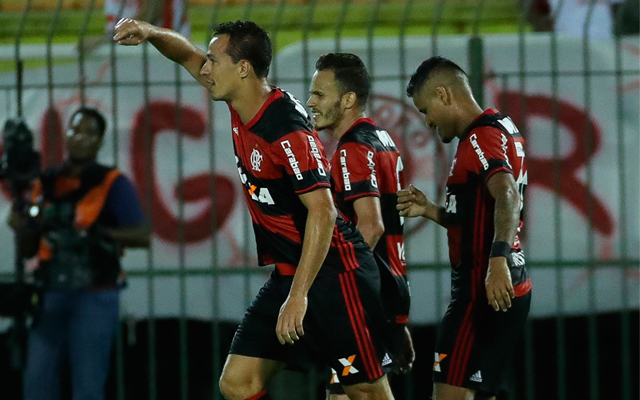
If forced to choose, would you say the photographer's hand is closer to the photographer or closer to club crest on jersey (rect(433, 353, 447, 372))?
the photographer

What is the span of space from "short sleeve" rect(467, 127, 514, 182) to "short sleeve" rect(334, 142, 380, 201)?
481mm

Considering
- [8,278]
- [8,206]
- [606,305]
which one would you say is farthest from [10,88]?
[606,305]

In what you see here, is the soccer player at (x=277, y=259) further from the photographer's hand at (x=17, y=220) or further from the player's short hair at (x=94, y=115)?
the photographer's hand at (x=17, y=220)

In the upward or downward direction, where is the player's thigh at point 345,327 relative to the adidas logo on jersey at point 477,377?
upward

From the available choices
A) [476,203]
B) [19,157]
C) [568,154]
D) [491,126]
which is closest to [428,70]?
[491,126]

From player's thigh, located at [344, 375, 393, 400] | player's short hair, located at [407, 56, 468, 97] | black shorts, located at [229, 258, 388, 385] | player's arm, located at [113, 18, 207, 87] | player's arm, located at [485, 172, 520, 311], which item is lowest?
player's thigh, located at [344, 375, 393, 400]

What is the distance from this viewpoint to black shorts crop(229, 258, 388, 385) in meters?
4.48

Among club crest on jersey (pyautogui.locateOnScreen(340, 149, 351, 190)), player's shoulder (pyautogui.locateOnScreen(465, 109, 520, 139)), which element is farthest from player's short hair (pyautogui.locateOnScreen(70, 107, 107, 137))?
player's shoulder (pyautogui.locateOnScreen(465, 109, 520, 139))

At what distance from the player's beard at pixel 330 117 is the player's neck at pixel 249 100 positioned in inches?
29.5

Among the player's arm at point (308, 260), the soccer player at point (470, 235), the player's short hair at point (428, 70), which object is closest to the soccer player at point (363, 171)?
the soccer player at point (470, 235)

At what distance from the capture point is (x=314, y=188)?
420cm

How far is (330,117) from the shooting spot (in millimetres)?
5223

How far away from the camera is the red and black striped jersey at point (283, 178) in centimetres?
424

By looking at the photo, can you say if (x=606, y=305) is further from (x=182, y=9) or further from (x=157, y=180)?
(x=182, y=9)
